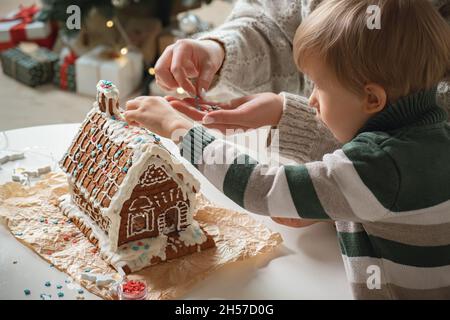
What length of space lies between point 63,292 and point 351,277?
0.44 m

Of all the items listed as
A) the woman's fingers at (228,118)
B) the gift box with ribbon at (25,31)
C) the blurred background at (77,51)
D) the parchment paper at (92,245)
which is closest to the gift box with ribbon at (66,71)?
the blurred background at (77,51)

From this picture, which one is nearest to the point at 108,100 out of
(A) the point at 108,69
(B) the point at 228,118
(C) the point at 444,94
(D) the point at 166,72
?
(D) the point at 166,72

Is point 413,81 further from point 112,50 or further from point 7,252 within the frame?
point 112,50

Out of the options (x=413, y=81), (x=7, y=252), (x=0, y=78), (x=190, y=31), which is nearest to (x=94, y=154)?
(x=7, y=252)

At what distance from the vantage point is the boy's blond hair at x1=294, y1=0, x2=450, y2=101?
862 mm

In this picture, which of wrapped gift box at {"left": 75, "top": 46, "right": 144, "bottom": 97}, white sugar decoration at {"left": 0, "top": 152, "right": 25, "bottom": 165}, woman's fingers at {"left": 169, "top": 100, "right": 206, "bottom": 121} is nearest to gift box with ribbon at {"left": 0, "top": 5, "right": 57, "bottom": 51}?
wrapped gift box at {"left": 75, "top": 46, "right": 144, "bottom": 97}

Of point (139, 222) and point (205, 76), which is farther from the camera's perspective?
point (205, 76)

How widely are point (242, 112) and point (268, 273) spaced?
28 cm

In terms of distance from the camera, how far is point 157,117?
102 cm

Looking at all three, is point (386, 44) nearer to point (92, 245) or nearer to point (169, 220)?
point (169, 220)

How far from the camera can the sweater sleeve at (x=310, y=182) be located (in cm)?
87

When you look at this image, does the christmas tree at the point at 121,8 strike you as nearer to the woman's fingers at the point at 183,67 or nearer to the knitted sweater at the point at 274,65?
the knitted sweater at the point at 274,65

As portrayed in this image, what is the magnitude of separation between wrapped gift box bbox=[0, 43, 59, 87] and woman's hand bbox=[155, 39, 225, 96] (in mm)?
1717

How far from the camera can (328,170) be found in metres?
0.89
